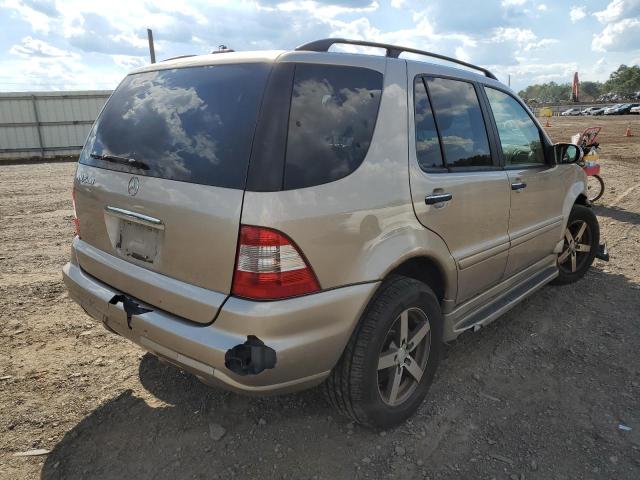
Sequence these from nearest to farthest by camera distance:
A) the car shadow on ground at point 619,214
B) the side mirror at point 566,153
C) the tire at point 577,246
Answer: the side mirror at point 566,153
the tire at point 577,246
the car shadow on ground at point 619,214

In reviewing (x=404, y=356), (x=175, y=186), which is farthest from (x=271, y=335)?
(x=404, y=356)

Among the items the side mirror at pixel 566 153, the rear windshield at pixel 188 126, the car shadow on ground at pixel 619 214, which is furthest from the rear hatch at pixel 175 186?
the car shadow on ground at pixel 619 214

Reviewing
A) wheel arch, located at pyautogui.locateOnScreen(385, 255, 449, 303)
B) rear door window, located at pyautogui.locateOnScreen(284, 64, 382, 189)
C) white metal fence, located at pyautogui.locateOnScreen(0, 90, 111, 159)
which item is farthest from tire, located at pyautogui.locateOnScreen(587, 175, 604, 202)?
white metal fence, located at pyautogui.locateOnScreen(0, 90, 111, 159)

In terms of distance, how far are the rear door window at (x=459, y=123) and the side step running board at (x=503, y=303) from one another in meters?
0.98

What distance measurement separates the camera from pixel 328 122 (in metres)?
2.21

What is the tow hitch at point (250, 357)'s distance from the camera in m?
1.99

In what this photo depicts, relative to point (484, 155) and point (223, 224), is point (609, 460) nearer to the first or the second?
point (484, 155)

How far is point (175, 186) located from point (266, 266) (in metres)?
0.58

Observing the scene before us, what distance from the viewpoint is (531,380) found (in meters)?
3.14

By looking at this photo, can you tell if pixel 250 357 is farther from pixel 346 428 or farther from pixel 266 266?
pixel 346 428

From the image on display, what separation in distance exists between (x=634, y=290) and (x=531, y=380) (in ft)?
7.26

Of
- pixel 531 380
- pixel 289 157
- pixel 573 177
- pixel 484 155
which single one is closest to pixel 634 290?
pixel 573 177

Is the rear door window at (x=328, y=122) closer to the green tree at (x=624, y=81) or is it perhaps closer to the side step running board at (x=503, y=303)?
the side step running board at (x=503, y=303)

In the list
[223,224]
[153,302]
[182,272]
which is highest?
[223,224]
